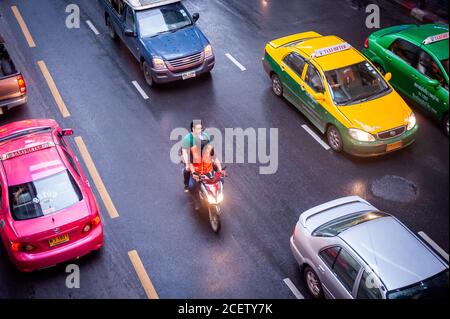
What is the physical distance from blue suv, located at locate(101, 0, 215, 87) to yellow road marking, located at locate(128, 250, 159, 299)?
19.6 feet

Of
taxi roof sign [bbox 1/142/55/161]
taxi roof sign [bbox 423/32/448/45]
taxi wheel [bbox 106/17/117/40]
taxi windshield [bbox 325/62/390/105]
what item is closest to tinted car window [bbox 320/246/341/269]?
taxi windshield [bbox 325/62/390/105]

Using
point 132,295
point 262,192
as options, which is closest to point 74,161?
point 132,295

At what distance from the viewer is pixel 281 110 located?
1533 centimetres

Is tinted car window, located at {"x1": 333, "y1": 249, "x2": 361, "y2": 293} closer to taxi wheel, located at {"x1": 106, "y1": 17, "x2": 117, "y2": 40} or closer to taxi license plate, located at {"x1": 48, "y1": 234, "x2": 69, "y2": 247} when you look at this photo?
taxi license plate, located at {"x1": 48, "y1": 234, "x2": 69, "y2": 247}

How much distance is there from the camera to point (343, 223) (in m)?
10.1

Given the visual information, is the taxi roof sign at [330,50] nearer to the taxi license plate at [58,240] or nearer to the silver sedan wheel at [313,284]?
the silver sedan wheel at [313,284]

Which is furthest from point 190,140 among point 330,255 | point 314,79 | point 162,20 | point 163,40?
point 162,20

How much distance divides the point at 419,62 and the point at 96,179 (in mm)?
8018

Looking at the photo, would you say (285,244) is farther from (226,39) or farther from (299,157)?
(226,39)

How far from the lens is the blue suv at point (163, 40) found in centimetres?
1585

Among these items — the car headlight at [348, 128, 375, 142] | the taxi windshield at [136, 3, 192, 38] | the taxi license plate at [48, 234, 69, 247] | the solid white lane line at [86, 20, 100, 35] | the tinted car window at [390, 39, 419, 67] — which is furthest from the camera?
the solid white lane line at [86, 20, 100, 35]

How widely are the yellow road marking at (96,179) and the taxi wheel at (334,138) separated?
5.12m

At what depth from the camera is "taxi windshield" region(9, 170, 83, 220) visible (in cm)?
1066

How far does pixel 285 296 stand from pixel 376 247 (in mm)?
2036
